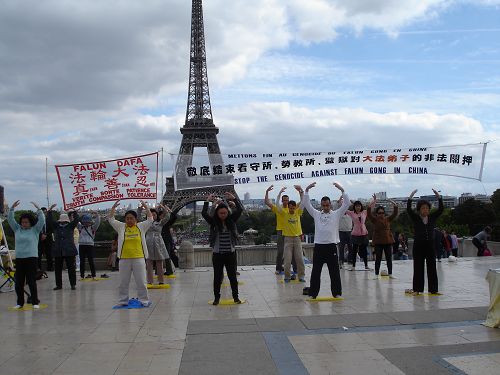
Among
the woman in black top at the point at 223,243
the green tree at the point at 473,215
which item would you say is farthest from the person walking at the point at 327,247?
the green tree at the point at 473,215

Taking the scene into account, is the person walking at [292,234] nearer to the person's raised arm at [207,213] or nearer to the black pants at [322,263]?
the black pants at [322,263]

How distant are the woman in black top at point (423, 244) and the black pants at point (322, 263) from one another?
1365 millimetres

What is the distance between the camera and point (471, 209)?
2205 inches

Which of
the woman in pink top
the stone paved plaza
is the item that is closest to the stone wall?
the woman in pink top

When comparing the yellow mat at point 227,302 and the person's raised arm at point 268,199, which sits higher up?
the person's raised arm at point 268,199

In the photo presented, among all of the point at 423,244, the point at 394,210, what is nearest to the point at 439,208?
the point at 423,244

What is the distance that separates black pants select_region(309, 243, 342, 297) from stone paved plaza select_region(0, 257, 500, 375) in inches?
13.1

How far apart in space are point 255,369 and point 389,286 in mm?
5891

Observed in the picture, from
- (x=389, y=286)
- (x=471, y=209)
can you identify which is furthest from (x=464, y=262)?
(x=471, y=209)

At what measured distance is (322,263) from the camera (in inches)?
351

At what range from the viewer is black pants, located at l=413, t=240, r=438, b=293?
906cm

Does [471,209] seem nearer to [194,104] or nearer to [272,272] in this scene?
[194,104]

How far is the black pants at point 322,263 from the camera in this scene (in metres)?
8.89

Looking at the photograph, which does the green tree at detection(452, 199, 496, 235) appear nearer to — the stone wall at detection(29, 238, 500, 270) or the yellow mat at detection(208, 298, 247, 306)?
the stone wall at detection(29, 238, 500, 270)
